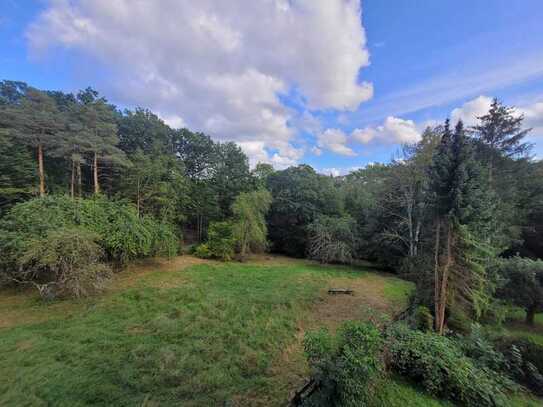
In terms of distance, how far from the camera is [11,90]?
71.9 feet

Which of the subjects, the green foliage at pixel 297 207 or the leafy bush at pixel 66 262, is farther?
the green foliage at pixel 297 207

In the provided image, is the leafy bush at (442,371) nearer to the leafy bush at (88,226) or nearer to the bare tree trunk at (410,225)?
the bare tree trunk at (410,225)

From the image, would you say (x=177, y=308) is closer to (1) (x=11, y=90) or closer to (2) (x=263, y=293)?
(2) (x=263, y=293)

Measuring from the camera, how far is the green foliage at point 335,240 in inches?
596

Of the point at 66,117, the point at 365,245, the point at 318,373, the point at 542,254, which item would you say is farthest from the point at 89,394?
the point at 542,254

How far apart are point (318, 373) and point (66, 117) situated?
20332mm

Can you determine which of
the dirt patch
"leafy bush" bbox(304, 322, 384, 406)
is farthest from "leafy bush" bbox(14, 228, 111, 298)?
"leafy bush" bbox(304, 322, 384, 406)

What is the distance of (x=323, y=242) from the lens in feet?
51.2

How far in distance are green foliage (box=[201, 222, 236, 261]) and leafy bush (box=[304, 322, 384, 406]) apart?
1232 cm

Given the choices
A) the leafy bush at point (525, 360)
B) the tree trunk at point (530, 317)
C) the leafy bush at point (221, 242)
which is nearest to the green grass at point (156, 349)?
the leafy bush at point (525, 360)

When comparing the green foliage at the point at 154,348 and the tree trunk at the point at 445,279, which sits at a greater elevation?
the tree trunk at the point at 445,279

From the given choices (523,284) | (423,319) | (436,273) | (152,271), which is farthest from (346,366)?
(152,271)

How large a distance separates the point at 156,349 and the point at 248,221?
10769mm

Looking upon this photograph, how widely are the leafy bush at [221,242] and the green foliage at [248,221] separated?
0.50m
